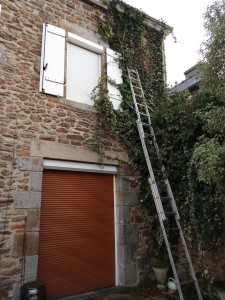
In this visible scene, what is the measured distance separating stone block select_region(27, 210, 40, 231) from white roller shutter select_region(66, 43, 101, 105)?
219 centimetres

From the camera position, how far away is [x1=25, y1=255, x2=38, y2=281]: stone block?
344 cm

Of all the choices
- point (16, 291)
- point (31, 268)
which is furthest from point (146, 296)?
point (16, 291)

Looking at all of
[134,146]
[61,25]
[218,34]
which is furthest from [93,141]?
[218,34]

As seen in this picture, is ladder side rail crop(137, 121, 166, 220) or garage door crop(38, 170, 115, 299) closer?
garage door crop(38, 170, 115, 299)

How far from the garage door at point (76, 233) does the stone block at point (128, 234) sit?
174mm

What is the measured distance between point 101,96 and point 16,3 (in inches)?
86.8

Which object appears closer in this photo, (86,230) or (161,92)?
(86,230)

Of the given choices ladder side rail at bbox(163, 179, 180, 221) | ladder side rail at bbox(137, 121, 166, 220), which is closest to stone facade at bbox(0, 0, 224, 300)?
ladder side rail at bbox(137, 121, 166, 220)

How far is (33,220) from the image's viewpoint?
143 inches

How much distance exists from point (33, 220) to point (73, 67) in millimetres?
2984

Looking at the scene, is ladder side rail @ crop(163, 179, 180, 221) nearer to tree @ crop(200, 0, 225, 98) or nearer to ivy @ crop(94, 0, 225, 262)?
ivy @ crop(94, 0, 225, 262)

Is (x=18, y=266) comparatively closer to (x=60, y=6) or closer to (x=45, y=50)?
(x=45, y=50)

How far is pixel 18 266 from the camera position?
3404 millimetres

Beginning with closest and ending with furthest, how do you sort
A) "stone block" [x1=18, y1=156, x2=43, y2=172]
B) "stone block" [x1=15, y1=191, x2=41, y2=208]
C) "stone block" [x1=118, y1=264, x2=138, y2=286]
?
"stone block" [x1=15, y1=191, x2=41, y2=208] → "stone block" [x1=18, y1=156, x2=43, y2=172] → "stone block" [x1=118, y1=264, x2=138, y2=286]
